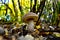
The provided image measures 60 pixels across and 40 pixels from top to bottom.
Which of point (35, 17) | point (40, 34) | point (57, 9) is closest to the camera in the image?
point (40, 34)

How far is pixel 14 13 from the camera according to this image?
4.14m

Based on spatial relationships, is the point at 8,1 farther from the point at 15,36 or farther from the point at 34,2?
the point at 15,36

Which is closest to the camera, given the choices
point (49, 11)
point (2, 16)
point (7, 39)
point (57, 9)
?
point (7, 39)

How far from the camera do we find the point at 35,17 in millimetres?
2107

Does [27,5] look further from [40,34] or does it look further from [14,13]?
[40,34]

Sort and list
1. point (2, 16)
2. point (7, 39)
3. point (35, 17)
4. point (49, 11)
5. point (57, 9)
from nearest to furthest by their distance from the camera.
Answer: point (7, 39)
point (35, 17)
point (57, 9)
point (49, 11)
point (2, 16)

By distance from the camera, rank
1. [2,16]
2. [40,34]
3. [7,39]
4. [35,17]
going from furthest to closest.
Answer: [2,16] < [35,17] < [40,34] < [7,39]

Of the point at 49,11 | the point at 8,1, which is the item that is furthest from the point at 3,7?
the point at 49,11

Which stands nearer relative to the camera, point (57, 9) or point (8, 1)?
point (57, 9)

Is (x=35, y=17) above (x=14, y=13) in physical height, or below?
above

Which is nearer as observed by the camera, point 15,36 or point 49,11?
point 15,36

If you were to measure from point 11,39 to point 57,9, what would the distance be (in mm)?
2194

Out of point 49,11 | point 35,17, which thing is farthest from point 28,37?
point 49,11

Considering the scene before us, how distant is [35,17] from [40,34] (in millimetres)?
286
